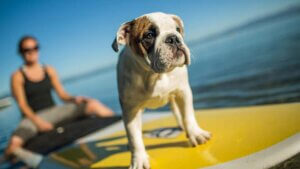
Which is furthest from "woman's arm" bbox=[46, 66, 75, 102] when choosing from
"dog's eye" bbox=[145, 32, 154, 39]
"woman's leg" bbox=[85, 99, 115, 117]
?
"dog's eye" bbox=[145, 32, 154, 39]

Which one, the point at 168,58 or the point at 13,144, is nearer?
the point at 168,58

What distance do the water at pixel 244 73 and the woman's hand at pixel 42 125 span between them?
107mm

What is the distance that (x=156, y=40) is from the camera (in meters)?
0.91

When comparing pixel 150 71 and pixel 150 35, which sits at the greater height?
pixel 150 35

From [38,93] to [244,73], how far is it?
54.0 inches

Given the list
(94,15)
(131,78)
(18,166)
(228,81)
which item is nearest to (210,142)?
(131,78)

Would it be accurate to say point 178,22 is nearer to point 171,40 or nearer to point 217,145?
point 171,40

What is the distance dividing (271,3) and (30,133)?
144cm

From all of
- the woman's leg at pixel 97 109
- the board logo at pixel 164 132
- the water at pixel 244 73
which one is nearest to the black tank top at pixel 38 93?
the water at pixel 244 73

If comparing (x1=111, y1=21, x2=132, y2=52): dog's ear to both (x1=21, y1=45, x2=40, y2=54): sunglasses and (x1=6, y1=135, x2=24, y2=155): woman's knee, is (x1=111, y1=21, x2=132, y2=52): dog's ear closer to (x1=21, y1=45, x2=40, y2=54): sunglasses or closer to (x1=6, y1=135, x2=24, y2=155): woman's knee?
(x1=21, y1=45, x2=40, y2=54): sunglasses

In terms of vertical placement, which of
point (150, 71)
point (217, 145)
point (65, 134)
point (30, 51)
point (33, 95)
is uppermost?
point (30, 51)

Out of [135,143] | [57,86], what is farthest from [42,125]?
[135,143]

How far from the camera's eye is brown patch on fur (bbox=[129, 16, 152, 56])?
93cm

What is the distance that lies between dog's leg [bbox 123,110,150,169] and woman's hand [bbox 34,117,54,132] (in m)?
1.02
